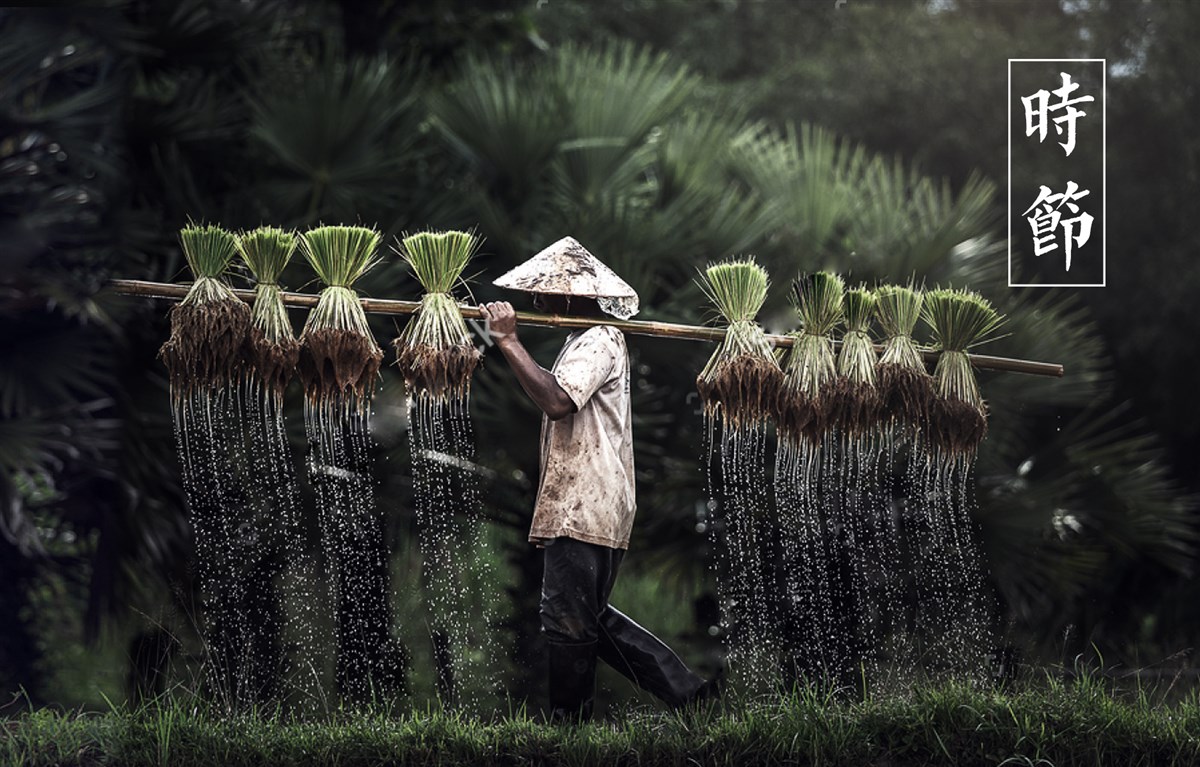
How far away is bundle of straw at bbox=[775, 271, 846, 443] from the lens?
5176mm

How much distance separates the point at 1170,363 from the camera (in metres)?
12.6

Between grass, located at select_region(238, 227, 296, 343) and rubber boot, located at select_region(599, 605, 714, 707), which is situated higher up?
grass, located at select_region(238, 227, 296, 343)

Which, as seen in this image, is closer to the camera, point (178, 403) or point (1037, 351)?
point (178, 403)

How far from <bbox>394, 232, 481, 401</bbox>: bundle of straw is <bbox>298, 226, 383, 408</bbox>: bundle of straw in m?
0.13

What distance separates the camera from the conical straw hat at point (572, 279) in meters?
4.73

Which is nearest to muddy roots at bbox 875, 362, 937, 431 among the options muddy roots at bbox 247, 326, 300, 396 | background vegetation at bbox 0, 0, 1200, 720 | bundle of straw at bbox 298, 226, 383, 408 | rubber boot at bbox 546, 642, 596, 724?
rubber boot at bbox 546, 642, 596, 724

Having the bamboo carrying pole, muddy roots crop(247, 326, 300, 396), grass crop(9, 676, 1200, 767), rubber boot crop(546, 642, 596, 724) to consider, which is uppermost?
the bamboo carrying pole

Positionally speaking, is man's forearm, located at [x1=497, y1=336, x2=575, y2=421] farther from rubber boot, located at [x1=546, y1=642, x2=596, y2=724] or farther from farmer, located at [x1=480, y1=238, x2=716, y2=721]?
rubber boot, located at [x1=546, y1=642, x2=596, y2=724]

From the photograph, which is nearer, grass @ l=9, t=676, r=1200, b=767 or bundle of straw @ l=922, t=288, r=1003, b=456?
grass @ l=9, t=676, r=1200, b=767

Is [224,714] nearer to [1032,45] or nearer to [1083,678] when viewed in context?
[1083,678]

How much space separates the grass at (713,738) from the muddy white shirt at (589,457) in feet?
2.00

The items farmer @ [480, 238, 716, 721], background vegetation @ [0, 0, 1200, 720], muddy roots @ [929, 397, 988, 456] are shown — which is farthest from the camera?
background vegetation @ [0, 0, 1200, 720]

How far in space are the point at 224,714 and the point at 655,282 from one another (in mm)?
3933

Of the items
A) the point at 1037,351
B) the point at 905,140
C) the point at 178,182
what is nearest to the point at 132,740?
the point at 178,182
